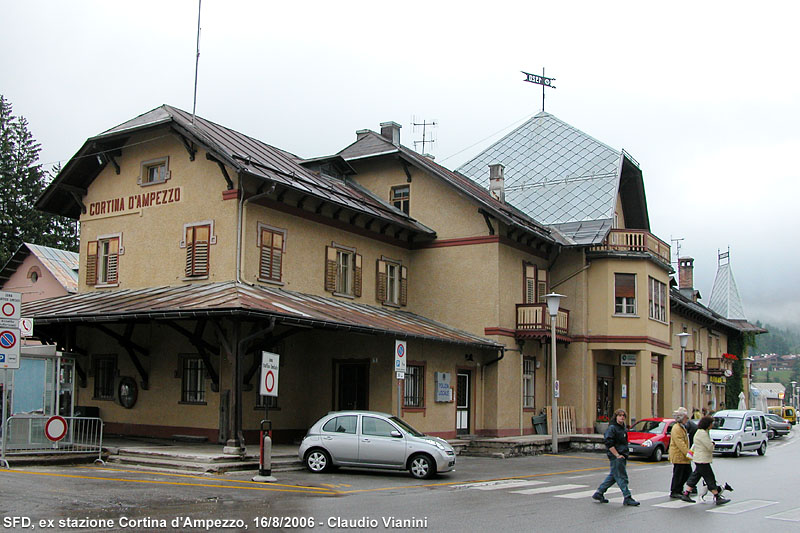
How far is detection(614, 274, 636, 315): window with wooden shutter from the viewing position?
32938 millimetres

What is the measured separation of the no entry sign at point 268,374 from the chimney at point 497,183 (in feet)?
59.9

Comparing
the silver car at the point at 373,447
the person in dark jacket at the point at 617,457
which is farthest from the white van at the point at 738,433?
the person in dark jacket at the point at 617,457

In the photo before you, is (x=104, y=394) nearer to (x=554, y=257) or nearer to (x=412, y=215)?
(x=412, y=215)

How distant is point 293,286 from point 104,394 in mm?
6730

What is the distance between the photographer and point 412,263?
1212 inches

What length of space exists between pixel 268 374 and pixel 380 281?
11.5 metres

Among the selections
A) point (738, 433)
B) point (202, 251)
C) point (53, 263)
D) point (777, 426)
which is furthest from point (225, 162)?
point (777, 426)

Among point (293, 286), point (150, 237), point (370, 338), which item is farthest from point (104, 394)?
point (370, 338)

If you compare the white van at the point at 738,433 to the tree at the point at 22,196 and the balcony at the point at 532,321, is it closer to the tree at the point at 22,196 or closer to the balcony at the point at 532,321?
the balcony at the point at 532,321

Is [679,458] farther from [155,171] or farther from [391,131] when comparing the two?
[391,131]

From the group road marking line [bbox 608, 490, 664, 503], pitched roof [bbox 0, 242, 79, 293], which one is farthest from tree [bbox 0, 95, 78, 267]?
road marking line [bbox 608, 490, 664, 503]

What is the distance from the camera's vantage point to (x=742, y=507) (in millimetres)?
14203

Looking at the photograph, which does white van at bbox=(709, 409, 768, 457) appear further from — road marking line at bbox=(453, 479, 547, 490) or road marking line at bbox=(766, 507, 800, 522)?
road marking line at bbox=(766, 507, 800, 522)

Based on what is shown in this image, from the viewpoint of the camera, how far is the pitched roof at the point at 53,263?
4038 centimetres
